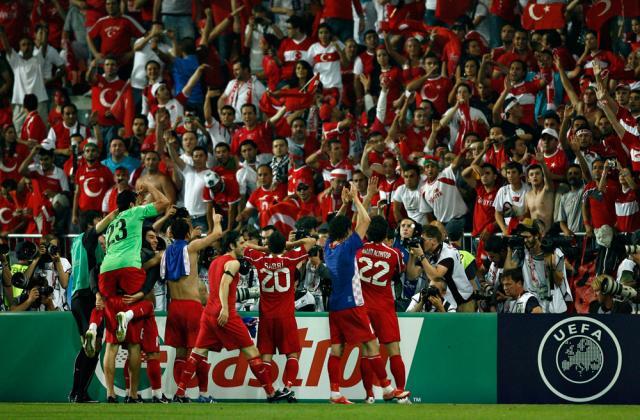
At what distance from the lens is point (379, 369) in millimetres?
13734

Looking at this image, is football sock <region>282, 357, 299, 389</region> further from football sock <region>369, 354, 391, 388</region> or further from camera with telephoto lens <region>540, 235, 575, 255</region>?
camera with telephoto lens <region>540, 235, 575, 255</region>

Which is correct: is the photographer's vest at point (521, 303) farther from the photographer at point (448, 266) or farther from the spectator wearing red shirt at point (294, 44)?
the spectator wearing red shirt at point (294, 44)

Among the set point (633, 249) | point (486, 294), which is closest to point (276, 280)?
point (486, 294)

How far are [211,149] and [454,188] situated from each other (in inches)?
170

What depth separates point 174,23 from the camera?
22.6 meters

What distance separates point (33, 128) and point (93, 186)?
112 inches

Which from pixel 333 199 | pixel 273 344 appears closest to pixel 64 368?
pixel 273 344

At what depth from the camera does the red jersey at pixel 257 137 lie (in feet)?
65.2

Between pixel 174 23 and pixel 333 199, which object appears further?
pixel 174 23

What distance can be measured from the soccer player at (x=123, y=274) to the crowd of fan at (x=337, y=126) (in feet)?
2.28

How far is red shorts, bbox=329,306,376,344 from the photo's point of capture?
44.9 feet

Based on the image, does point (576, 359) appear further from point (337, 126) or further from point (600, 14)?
point (600, 14)

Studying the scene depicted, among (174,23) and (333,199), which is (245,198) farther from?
(174,23)

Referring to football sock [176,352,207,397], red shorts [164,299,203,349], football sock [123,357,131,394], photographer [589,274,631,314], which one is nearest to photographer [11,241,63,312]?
football sock [123,357,131,394]
